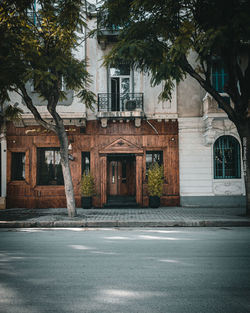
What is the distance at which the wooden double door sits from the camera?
635 inches

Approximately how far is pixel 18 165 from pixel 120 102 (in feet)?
20.4

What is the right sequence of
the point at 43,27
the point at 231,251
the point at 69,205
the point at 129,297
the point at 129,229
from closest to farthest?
the point at 129,297
the point at 231,251
the point at 129,229
the point at 43,27
the point at 69,205

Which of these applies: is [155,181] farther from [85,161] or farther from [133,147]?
[85,161]

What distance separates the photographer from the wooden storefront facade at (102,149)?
1351 cm

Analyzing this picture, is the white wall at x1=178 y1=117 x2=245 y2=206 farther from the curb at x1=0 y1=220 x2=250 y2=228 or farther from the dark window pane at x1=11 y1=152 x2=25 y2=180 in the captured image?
the dark window pane at x1=11 y1=152 x2=25 y2=180

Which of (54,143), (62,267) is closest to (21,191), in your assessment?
(54,143)

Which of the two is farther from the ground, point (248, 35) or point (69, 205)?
point (248, 35)

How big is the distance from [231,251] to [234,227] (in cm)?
339

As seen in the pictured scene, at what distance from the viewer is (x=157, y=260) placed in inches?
185

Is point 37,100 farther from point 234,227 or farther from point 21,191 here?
point 234,227

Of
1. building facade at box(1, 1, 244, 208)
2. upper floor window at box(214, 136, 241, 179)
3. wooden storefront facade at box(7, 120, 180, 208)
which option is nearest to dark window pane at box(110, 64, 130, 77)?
building facade at box(1, 1, 244, 208)

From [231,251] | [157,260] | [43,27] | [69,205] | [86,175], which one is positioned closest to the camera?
[157,260]

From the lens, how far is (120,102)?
13867 mm

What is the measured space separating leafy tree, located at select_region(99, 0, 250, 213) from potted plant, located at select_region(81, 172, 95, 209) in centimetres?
577
